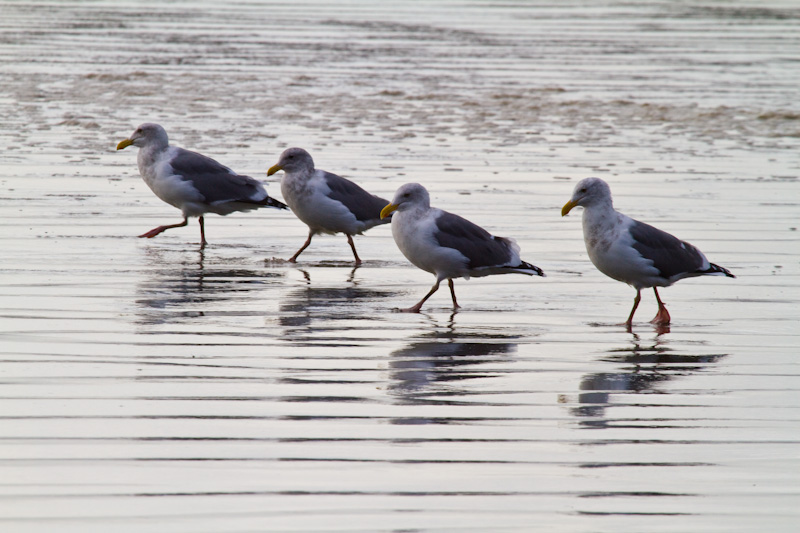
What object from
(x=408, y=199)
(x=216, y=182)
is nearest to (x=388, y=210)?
(x=408, y=199)

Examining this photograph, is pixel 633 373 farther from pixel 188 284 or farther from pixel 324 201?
pixel 324 201

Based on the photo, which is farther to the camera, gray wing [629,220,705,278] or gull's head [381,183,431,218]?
gull's head [381,183,431,218]

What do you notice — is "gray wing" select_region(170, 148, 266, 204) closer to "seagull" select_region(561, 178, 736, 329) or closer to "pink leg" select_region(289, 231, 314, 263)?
"pink leg" select_region(289, 231, 314, 263)

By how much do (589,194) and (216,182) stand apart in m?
3.98

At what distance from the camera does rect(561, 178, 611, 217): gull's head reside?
27.3ft

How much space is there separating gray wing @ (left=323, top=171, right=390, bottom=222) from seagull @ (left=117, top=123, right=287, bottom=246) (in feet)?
2.52

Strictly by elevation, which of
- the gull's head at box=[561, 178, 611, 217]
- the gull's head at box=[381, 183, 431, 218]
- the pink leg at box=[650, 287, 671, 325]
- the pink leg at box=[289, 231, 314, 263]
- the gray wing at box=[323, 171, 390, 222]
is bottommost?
the pink leg at box=[289, 231, 314, 263]

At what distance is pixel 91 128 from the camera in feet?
53.6

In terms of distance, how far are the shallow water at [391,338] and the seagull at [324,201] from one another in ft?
0.97

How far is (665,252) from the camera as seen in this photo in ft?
27.1

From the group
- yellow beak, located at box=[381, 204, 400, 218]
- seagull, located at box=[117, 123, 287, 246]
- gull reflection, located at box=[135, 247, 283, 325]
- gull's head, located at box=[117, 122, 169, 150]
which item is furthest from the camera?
gull's head, located at box=[117, 122, 169, 150]

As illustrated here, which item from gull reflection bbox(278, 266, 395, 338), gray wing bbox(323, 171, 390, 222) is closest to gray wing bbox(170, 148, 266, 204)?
gray wing bbox(323, 171, 390, 222)

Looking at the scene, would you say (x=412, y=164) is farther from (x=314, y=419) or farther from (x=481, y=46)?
(x=481, y=46)

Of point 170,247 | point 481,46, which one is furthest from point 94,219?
point 481,46
